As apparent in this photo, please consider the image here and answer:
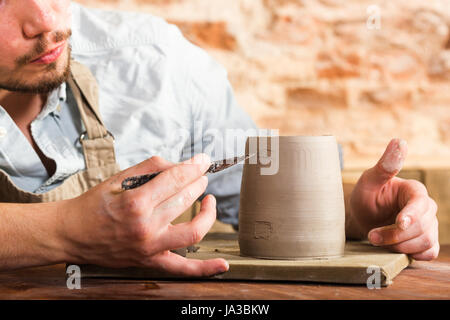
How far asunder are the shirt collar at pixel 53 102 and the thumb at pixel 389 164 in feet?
1.78

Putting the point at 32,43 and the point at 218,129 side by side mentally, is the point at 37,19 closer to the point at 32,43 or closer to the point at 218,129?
the point at 32,43

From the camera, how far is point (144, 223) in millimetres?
585

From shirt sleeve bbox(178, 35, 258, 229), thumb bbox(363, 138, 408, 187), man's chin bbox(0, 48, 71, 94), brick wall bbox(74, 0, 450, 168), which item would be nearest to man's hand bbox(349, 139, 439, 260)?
thumb bbox(363, 138, 408, 187)

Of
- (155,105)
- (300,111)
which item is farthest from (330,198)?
(300,111)

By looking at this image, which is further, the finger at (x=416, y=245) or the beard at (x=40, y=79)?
the beard at (x=40, y=79)

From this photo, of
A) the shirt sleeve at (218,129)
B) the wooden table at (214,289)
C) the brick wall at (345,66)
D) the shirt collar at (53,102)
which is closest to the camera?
the wooden table at (214,289)

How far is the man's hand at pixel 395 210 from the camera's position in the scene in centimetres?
67

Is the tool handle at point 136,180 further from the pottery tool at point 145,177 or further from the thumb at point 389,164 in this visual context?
the thumb at point 389,164

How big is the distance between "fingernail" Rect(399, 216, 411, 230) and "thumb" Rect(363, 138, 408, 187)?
0.07m

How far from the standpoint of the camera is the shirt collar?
100cm

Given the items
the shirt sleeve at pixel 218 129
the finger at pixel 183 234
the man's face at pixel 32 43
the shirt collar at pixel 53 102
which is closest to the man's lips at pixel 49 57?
the man's face at pixel 32 43

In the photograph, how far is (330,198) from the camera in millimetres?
636

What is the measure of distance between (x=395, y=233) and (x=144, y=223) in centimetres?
29

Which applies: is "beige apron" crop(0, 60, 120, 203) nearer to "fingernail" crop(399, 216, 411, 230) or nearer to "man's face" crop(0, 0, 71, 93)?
"man's face" crop(0, 0, 71, 93)
